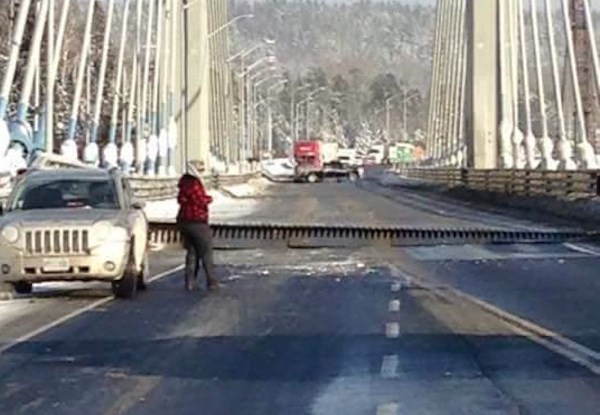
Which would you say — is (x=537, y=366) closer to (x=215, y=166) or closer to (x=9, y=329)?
(x=9, y=329)

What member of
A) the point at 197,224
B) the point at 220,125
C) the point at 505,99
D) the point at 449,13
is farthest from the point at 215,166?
the point at 197,224

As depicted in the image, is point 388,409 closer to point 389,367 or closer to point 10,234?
point 389,367

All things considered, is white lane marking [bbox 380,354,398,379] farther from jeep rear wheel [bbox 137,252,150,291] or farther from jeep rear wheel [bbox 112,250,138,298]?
jeep rear wheel [bbox 137,252,150,291]

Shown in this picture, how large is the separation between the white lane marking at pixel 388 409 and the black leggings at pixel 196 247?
41.4ft

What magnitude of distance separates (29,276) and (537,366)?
32.2ft

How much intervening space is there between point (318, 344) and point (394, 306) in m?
4.59

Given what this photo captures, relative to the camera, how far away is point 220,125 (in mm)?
122062

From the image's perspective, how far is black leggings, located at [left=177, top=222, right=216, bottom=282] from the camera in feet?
82.4

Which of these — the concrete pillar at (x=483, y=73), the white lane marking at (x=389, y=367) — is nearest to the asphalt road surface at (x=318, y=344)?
the white lane marking at (x=389, y=367)

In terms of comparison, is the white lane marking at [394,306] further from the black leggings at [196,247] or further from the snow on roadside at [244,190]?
the snow on roadside at [244,190]

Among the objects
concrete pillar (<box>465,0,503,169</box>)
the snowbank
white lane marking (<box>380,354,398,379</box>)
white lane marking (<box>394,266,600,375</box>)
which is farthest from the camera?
the snowbank

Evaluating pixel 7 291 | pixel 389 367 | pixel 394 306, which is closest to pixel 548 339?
pixel 389 367

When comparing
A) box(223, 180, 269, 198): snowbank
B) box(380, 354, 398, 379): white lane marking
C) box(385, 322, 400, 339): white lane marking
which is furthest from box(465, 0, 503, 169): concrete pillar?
Result: box(380, 354, 398, 379): white lane marking

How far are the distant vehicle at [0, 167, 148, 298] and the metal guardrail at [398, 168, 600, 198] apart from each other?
87.0 feet
